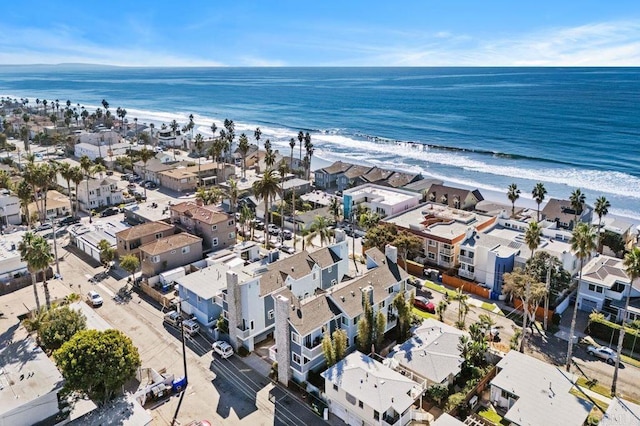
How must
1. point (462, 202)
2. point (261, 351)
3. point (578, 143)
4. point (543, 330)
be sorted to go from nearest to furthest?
point (261, 351) → point (543, 330) → point (462, 202) → point (578, 143)

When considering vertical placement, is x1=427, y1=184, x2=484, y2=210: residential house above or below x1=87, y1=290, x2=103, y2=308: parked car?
above

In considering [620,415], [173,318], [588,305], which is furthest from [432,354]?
[173,318]

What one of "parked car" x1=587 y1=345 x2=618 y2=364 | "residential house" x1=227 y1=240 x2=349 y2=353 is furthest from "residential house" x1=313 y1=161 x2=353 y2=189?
"parked car" x1=587 y1=345 x2=618 y2=364

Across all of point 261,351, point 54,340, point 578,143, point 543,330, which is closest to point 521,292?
point 543,330

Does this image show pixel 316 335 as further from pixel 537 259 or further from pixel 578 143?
pixel 578 143

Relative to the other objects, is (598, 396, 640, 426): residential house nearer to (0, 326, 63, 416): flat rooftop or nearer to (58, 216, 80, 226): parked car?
(0, 326, 63, 416): flat rooftop

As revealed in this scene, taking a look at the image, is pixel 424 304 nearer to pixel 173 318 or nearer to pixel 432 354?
pixel 432 354
